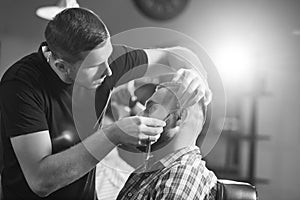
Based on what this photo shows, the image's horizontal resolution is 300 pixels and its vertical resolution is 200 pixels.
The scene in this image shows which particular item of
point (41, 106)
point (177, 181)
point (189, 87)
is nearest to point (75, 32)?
point (41, 106)

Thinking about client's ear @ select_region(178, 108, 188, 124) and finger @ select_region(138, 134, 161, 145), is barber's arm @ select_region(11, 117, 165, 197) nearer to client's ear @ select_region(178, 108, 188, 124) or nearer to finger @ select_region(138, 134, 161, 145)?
finger @ select_region(138, 134, 161, 145)

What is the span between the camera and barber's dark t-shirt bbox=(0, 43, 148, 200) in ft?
3.99

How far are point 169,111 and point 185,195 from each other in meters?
0.21

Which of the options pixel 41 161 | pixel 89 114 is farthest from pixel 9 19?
pixel 41 161

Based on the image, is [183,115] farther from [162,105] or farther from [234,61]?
[234,61]

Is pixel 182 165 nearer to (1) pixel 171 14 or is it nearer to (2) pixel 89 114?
(2) pixel 89 114

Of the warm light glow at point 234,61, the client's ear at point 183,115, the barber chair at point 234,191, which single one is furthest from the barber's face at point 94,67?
the warm light glow at point 234,61

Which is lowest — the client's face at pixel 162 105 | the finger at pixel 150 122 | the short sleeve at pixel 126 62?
the finger at pixel 150 122

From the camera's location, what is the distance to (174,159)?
1.17 m

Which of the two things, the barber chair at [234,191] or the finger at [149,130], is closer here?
the finger at [149,130]

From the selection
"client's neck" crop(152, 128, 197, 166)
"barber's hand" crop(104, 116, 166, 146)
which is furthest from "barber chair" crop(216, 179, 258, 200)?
"barber's hand" crop(104, 116, 166, 146)

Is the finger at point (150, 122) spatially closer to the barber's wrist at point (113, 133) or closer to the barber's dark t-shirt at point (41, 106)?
the barber's wrist at point (113, 133)

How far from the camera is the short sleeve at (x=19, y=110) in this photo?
3.94 ft

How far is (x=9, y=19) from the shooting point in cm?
360
